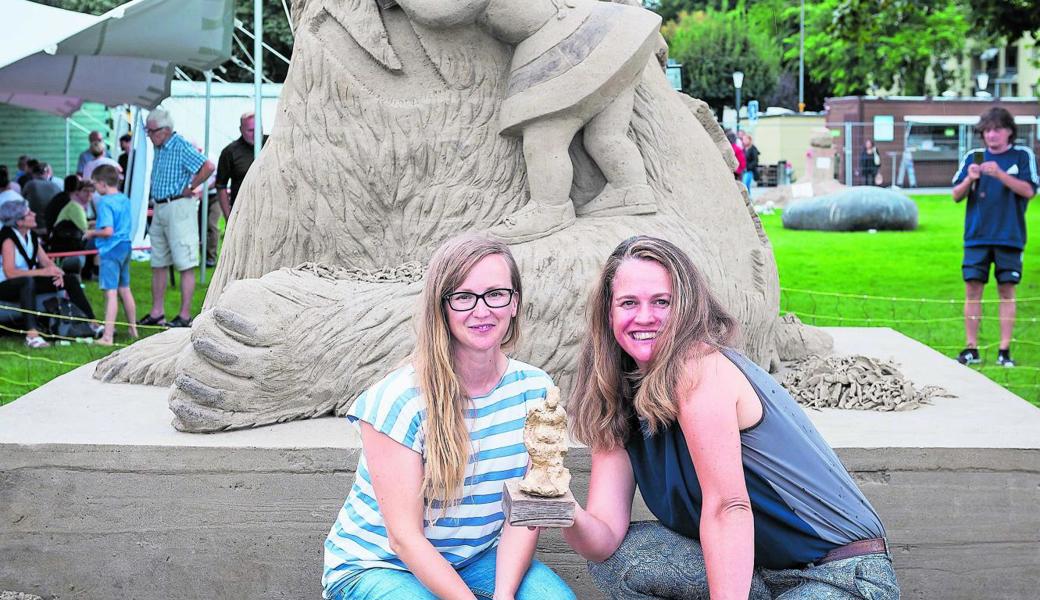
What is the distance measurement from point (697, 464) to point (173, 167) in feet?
21.8

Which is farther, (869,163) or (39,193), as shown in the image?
(869,163)

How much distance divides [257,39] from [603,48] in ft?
13.8

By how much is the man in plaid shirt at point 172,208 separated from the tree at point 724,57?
30759 millimetres

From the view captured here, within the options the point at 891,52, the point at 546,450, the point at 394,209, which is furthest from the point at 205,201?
the point at 891,52

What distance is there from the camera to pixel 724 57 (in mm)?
37469

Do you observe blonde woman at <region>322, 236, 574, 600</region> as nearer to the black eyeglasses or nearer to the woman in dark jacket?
the black eyeglasses

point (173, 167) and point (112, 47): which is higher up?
point (112, 47)

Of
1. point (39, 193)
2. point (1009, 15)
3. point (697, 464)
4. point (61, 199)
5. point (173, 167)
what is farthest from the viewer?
point (39, 193)

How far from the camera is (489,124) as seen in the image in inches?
157

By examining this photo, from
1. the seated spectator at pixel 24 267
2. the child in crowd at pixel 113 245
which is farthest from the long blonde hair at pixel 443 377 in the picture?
the seated spectator at pixel 24 267

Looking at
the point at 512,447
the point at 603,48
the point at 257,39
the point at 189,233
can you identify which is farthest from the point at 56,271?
the point at 512,447

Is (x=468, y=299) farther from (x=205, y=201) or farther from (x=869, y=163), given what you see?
(x=869, y=163)

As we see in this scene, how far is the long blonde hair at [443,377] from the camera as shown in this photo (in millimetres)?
2424

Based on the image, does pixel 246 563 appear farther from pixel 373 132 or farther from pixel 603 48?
pixel 603 48
